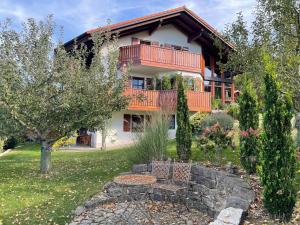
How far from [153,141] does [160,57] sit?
501 inches

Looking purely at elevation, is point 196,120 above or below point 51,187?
above

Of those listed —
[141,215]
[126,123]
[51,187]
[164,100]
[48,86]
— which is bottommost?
[141,215]

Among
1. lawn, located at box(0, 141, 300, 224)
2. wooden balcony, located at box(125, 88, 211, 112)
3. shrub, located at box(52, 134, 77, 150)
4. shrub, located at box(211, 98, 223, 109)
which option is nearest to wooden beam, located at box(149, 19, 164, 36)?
wooden balcony, located at box(125, 88, 211, 112)

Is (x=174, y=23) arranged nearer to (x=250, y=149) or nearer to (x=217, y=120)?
(x=217, y=120)

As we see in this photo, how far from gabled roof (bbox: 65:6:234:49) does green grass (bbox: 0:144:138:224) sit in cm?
1005

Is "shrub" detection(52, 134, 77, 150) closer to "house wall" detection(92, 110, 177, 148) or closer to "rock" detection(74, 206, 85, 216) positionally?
"house wall" detection(92, 110, 177, 148)

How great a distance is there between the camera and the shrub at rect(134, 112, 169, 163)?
1084cm

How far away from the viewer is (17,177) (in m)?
10.9

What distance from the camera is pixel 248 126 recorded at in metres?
9.87

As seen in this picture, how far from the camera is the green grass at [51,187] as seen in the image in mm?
7316

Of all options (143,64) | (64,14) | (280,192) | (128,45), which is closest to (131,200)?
(280,192)

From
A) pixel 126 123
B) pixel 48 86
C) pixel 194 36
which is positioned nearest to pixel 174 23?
pixel 194 36

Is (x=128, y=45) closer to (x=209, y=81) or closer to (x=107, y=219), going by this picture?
(x=209, y=81)

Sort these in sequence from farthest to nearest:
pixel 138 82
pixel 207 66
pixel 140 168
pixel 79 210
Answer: pixel 207 66 < pixel 138 82 < pixel 140 168 < pixel 79 210
